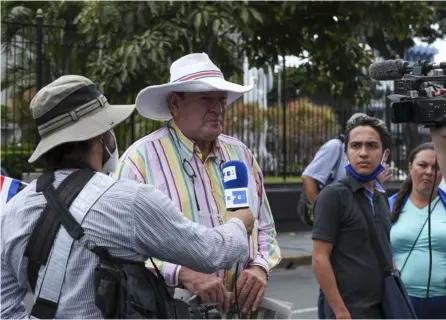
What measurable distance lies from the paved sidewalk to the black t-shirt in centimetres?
862

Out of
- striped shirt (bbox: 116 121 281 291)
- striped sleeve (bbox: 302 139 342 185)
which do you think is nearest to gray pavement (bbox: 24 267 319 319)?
striped sleeve (bbox: 302 139 342 185)

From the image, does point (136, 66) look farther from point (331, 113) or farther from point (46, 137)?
point (46, 137)

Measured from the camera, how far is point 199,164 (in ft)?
13.3

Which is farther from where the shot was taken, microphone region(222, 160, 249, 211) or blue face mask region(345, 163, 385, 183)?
blue face mask region(345, 163, 385, 183)

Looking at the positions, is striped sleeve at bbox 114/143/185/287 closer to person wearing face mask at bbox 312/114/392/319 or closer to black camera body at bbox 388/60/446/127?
black camera body at bbox 388/60/446/127

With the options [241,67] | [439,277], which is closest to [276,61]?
[241,67]

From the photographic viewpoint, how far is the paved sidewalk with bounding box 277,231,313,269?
13.8 m

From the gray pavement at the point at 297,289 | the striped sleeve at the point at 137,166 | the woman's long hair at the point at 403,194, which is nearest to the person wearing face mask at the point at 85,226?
the striped sleeve at the point at 137,166

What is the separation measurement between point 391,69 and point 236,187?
756mm

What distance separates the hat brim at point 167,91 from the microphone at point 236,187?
0.60 meters

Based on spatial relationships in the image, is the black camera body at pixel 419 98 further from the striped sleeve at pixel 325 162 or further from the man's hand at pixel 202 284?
the striped sleeve at pixel 325 162

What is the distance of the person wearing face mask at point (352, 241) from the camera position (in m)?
4.86

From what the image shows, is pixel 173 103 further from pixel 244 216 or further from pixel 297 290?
pixel 297 290

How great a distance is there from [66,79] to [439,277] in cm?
288
